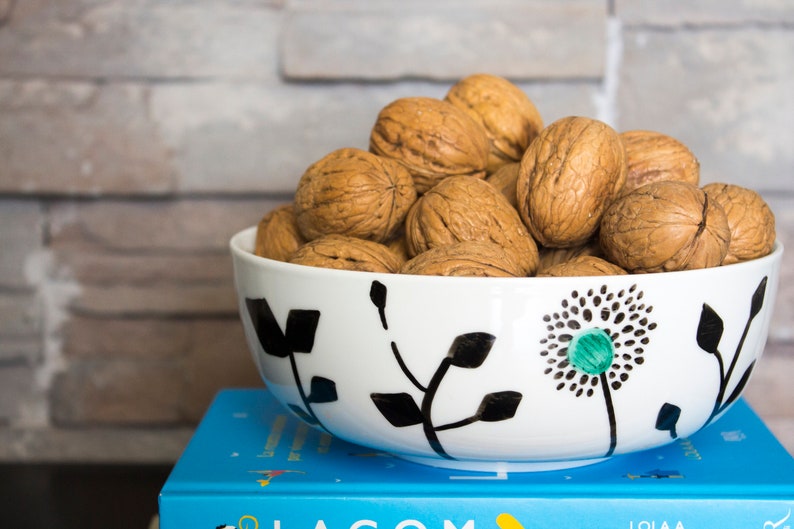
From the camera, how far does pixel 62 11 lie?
40.9 inches

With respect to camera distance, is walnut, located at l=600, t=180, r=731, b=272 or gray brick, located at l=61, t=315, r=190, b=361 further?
gray brick, located at l=61, t=315, r=190, b=361

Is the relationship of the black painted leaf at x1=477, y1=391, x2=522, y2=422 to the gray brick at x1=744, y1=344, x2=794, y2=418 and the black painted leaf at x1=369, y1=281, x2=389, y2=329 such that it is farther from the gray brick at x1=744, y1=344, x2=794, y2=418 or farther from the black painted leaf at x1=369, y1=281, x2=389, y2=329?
the gray brick at x1=744, y1=344, x2=794, y2=418

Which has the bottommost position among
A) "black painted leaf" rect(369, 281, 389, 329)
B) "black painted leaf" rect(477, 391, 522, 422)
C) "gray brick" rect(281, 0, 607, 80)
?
"black painted leaf" rect(477, 391, 522, 422)

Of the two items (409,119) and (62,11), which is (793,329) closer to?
(409,119)

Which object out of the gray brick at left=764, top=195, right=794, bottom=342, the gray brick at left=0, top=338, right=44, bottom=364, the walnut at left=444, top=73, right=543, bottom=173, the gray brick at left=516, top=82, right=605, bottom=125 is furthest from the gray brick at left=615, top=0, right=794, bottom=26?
the gray brick at left=0, top=338, right=44, bottom=364

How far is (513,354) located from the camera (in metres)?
0.52

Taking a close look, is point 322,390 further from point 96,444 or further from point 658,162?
point 96,444

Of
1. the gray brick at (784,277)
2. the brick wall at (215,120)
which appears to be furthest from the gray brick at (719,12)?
the gray brick at (784,277)

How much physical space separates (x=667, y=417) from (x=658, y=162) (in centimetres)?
25

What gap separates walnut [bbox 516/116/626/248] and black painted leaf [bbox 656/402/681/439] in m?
0.16

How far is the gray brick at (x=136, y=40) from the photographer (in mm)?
1035

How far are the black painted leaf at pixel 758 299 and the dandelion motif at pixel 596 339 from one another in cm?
10

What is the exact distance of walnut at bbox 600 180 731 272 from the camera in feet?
1.89

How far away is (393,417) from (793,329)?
2.44ft
